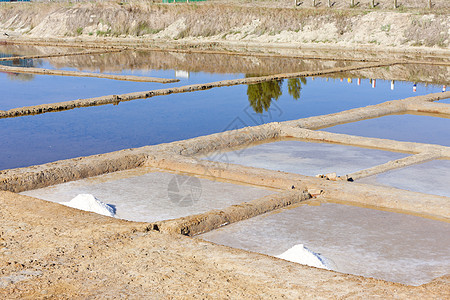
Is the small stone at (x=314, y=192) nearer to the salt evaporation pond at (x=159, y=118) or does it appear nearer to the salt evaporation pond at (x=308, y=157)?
the salt evaporation pond at (x=308, y=157)

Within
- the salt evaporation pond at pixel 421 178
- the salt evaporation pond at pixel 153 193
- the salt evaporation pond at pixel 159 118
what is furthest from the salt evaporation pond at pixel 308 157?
the salt evaporation pond at pixel 159 118

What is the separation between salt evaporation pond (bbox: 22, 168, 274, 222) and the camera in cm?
596

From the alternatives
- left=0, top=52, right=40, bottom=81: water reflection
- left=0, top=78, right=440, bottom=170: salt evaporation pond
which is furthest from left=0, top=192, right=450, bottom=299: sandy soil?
left=0, top=52, right=40, bottom=81: water reflection

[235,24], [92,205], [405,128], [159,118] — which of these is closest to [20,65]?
[159,118]

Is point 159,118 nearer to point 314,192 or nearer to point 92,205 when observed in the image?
point 314,192

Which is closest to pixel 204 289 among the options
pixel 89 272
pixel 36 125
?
pixel 89 272

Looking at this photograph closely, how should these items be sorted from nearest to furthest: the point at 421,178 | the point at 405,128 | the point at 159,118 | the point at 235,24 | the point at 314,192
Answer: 1. the point at 314,192
2. the point at 421,178
3. the point at 405,128
4. the point at 159,118
5. the point at 235,24

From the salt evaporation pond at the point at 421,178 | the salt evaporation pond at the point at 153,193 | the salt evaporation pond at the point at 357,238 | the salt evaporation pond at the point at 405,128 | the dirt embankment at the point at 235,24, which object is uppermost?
the dirt embankment at the point at 235,24

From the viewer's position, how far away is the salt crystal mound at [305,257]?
4.61 m

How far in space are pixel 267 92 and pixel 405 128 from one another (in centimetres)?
484

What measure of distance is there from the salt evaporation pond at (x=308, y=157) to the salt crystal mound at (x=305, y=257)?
8.30ft

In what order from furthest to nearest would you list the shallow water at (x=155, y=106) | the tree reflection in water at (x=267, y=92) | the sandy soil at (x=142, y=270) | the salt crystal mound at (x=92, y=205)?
the tree reflection in water at (x=267, y=92) < the shallow water at (x=155, y=106) < the salt crystal mound at (x=92, y=205) < the sandy soil at (x=142, y=270)

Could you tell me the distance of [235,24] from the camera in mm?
29125

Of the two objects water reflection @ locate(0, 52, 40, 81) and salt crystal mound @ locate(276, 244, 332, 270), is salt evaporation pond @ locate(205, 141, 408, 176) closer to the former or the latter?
salt crystal mound @ locate(276, 244, 332, 270)
